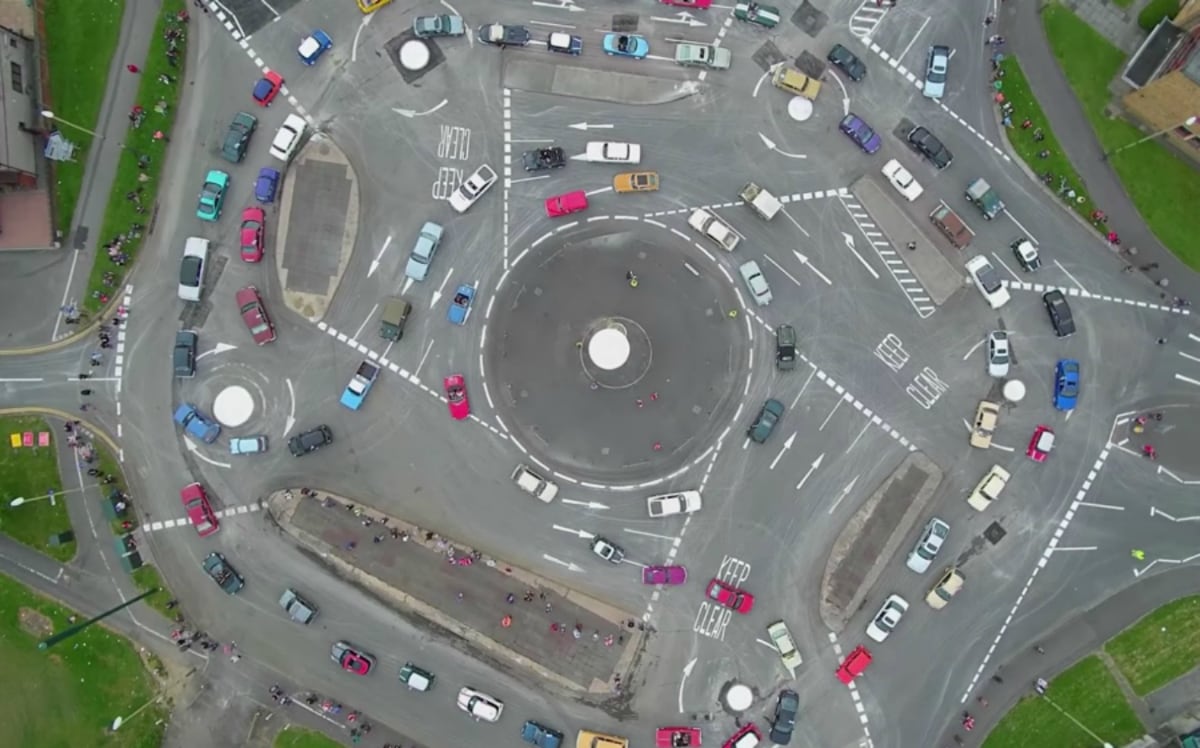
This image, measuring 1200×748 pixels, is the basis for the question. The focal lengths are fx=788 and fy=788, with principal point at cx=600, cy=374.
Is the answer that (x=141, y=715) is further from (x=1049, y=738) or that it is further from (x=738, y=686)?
(x=1049, y=738)

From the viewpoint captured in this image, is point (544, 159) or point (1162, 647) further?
point (1162, 647)

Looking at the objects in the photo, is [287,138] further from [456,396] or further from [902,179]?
[902,179]

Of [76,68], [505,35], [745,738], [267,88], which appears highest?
[505,35]

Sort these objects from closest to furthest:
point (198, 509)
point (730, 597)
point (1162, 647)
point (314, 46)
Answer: point (198, 509) < point (730, 597) < point (314, 46) < point (1162, 647)

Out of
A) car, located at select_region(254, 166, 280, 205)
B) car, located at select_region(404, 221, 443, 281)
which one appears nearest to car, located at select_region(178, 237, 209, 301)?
car, located at select_region(254, 166, 280, 205)

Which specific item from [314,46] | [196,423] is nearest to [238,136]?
[314,46]

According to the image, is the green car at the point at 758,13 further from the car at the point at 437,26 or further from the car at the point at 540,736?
the car at the point at 540,736

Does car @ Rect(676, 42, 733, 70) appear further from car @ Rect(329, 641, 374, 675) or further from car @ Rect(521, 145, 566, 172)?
car @ Rect(329, 641, 374, 675)
